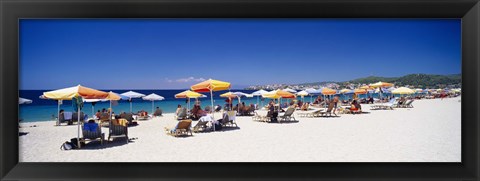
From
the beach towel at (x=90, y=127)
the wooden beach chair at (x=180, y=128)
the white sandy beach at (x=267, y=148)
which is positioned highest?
the beach towel at (x=90, y=127)

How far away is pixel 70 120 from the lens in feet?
29.8

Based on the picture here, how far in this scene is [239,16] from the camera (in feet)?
10.9

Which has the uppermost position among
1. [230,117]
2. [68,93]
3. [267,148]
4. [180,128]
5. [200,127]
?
[68,93]

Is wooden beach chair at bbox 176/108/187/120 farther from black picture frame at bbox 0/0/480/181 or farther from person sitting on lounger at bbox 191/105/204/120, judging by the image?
black picture frame at bbox 0/0/480/181

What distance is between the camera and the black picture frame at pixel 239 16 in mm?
3283

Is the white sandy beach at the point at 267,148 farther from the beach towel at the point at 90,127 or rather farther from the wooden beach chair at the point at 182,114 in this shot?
the wooden beach chair at the point at 182,114

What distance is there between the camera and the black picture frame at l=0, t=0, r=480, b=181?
3.28 meters

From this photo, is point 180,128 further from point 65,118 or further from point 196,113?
point 65,118

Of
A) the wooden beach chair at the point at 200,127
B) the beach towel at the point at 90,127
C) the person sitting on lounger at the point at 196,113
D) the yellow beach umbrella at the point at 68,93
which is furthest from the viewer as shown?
the person sitting on lounger at the point at 196,113

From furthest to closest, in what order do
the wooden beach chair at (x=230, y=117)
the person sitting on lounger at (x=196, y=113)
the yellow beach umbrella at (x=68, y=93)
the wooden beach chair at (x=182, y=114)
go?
the wooden beach chair at (x=182, y=114) → the person sitting on lounger at (x=196, y=113) → the wooden beach chair at (x=230, y=117) → the yellow beach umbrella at (x=68, y=93)

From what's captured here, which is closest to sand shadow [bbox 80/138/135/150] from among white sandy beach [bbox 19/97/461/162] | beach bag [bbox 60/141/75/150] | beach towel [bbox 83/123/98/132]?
white sandy beach [bbox 19/97/461/162]

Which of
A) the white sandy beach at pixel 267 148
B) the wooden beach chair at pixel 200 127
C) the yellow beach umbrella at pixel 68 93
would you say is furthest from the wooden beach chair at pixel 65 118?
the yellow beach umbrella at pixel 68 93

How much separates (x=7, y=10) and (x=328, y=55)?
8595 mm

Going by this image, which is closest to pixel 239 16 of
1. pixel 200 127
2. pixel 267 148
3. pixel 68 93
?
pixel 267 148
